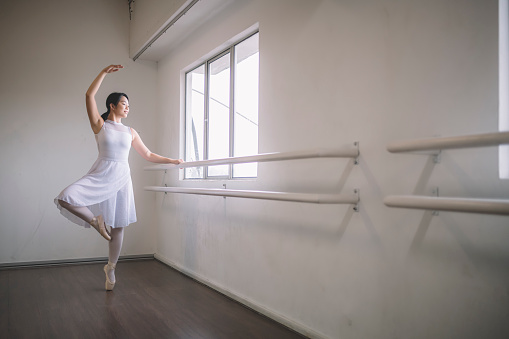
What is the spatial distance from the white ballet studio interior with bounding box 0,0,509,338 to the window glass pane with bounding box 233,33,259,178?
185mm

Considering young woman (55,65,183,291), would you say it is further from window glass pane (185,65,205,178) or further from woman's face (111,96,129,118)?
window glass pane (185,65,205,178)

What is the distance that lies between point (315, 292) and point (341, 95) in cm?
115

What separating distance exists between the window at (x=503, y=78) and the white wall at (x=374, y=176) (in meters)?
0.03

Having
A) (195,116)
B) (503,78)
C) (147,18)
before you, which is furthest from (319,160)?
(147,18)

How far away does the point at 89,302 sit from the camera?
3242 mm

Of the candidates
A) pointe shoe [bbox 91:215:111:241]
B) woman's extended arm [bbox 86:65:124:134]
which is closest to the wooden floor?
pointe shoe [bbox 91:215:111:241]

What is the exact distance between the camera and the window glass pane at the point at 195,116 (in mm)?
4586

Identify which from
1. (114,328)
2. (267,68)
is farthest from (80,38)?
(114,328)

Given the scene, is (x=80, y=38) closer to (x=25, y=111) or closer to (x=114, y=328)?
(x=25, y=111)

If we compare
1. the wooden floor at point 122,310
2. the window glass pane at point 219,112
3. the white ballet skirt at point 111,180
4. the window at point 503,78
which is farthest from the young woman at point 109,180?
the window at point 503,78

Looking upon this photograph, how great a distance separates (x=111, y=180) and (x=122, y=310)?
3.58 ft

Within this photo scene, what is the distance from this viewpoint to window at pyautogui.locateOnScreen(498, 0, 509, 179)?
157 centimetres

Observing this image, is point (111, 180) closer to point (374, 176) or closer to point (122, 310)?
point (122, 310)

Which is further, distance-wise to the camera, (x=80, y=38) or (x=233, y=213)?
(x=80, y=38)
